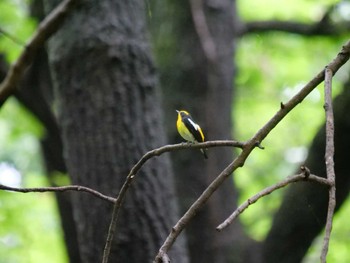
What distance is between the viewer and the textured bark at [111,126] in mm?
3465

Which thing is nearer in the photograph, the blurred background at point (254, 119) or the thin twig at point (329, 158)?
the thin twig at point (329, 158)

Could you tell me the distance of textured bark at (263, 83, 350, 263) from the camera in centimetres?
399

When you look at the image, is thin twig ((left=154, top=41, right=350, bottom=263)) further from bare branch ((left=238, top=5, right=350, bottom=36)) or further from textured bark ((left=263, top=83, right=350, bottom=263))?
bare branch ((left=238, top=5, right=350, bottom=36))

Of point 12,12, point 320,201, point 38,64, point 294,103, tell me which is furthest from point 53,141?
point 294,103

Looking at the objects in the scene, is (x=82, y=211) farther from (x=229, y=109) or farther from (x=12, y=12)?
(x=12, y=12)

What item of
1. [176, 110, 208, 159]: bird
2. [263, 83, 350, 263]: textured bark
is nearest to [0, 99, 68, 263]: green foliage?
[263, 83, 350, 263]: textured bark

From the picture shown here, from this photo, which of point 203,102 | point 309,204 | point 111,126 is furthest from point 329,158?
point 203,102

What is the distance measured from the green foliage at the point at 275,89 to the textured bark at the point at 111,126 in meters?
3.31

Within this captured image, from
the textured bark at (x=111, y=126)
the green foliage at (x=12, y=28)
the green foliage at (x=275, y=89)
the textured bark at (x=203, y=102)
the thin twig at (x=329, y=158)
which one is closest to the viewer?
the thin twig at (x=329, y=158)

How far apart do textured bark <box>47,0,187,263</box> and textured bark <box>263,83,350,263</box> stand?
881 millimetres

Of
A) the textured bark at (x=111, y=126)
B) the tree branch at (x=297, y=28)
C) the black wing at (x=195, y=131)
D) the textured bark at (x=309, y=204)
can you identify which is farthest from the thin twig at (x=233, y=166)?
the tree branch at (x=297, y=28)

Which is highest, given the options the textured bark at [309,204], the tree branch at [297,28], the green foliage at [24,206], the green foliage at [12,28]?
the green foliage at [12,28]

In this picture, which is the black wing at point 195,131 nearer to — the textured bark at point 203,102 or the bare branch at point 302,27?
the textured bark at point 203,102

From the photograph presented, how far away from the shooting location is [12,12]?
544 cm
